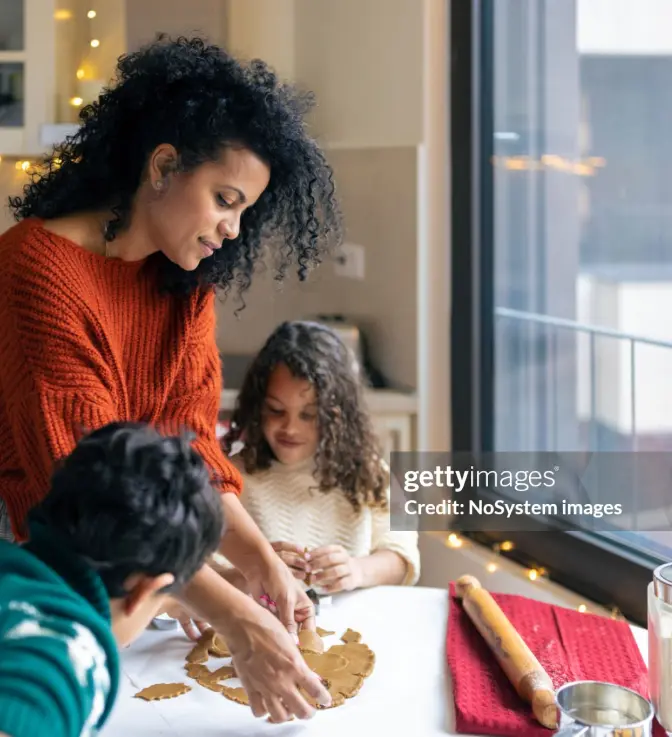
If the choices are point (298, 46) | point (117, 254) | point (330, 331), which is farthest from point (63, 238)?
point (298, 46)

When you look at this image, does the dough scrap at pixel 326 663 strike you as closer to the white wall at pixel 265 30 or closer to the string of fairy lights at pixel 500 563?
the string of fairy lights at pixel 500 563

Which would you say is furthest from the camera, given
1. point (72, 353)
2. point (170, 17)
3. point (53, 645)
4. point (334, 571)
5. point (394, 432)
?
point (170, 17)

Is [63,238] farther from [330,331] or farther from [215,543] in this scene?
[330,331]

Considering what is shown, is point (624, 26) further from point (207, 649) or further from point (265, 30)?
point (207, 649)

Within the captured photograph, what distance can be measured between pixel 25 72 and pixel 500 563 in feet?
4.81

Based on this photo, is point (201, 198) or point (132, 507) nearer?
point (132, 507)

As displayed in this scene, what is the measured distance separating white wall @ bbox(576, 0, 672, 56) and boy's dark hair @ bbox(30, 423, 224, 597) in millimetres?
1288

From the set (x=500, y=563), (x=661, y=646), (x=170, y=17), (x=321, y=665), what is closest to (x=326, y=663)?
(x=321, y=665)

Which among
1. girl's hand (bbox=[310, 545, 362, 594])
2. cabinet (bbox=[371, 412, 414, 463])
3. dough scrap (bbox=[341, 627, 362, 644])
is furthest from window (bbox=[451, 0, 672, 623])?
dough scrap (bbox=[341, 627, 362, 644])

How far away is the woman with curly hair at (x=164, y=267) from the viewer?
3.58 ft

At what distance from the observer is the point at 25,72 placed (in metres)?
2.35

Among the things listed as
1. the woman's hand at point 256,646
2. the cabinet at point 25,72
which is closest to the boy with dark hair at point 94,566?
the woman's hand at point 256,646

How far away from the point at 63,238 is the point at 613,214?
110 cm

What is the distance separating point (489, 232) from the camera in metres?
2.27
